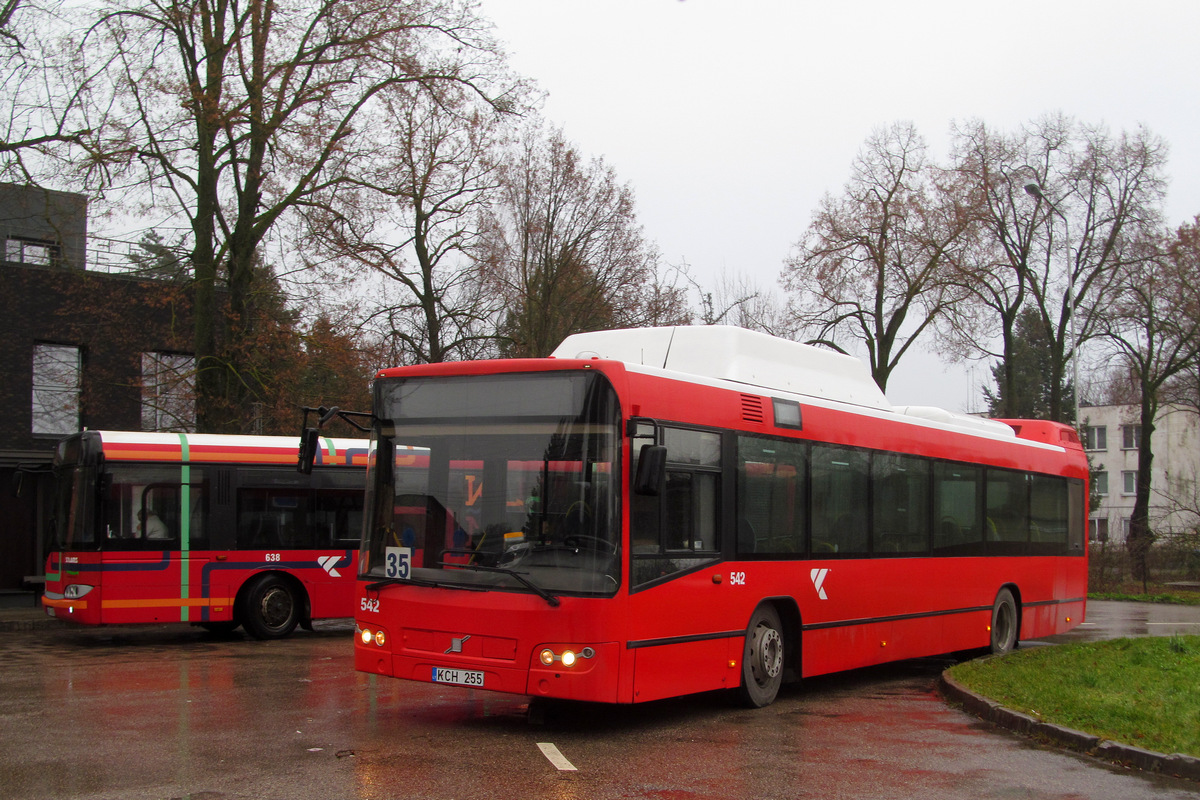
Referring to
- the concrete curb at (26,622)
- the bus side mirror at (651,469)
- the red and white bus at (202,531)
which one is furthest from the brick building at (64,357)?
the bus side mirror at (651,469)

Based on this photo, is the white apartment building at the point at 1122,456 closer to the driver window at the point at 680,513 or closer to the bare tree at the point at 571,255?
the bare tree at the point at 571,255

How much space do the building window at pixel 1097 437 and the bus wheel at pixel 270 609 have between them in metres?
63.9

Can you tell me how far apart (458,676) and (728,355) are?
404 centimetres

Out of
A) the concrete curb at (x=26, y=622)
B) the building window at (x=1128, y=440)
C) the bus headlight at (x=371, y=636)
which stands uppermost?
the building window at (x=1128, y=440)

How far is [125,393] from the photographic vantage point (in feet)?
85.3

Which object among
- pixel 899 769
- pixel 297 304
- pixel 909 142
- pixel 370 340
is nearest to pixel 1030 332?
pixel 909 142

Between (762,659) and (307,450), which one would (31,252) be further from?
(762,659)

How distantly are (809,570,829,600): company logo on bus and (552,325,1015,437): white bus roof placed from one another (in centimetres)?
179

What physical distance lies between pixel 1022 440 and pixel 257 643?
1124cm

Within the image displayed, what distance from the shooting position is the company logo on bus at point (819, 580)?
11.0 meters

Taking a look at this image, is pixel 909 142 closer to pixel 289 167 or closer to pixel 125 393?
pixel 289 167

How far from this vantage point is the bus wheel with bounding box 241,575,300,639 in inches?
653

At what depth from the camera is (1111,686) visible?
10.9 metres

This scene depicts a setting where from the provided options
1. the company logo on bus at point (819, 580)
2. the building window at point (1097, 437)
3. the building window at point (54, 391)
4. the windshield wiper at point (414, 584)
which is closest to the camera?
the windshield wiper at point (414, 584)
